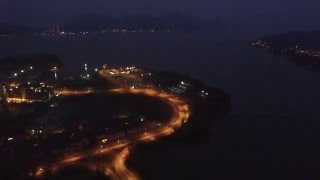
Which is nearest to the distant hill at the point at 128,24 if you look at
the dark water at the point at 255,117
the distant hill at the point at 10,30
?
the distant hill at the point at 10,30

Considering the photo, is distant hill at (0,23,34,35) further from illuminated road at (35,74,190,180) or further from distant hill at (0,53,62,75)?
illuminated road at (35,74,190,180)

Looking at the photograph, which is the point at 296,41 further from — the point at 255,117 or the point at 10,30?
the point at 10,30

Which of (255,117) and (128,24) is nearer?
(255,117)

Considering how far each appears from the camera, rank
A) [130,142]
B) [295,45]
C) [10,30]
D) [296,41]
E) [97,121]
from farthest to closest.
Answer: [10,30] < [296,41] < [295,45] < [97,121] < [130,142]

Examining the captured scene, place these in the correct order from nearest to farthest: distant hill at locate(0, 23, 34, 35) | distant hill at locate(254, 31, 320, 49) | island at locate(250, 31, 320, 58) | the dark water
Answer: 1. the dark water
2. island at locate(250, 31, 320, 58)
3. distant hill at locate(254, 31, 320, 49)
4. distant hill at locate(0, 23, 34, 35)

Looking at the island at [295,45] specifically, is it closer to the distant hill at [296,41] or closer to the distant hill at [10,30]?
the distant hill at [296,41]

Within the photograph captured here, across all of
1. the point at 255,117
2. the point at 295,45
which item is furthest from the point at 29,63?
the point at 295,45

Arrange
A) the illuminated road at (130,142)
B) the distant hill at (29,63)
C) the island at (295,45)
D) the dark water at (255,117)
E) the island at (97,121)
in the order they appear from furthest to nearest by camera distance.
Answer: the island at (295,45)
the distant hill at (29,63)
the dark water at (255,117)
the island at (97,121)
the illuminated road at (130,142)

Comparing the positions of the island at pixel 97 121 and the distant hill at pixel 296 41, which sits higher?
the island at pixel 97 121

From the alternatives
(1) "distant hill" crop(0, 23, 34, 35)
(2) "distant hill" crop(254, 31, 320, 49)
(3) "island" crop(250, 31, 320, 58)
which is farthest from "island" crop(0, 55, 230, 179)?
(1) "distant hill" crop(0, 23, 34, 35)

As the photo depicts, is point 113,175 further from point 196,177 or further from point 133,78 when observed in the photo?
point 133,78

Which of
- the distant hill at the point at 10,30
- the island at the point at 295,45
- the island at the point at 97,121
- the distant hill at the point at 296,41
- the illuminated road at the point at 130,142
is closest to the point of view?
the illuminated road at the point at 130,142
